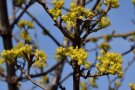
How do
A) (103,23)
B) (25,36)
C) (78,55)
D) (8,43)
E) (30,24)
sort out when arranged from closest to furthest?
(78,55) < (103,23) < (8,43) < (30,24) < (25,36)

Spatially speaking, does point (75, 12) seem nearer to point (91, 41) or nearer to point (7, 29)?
point (7, 29)

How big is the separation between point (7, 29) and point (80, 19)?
260 centimetres

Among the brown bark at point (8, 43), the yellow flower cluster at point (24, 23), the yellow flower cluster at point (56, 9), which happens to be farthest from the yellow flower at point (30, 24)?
the yellow flower cluster at point (56, 9)

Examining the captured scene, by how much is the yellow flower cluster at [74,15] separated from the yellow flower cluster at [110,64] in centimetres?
31

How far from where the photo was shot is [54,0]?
2984 mm

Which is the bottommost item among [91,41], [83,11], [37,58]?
[37,58]

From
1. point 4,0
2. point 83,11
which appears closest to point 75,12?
point 83,11

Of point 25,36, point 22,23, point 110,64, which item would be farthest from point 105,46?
point 110,64

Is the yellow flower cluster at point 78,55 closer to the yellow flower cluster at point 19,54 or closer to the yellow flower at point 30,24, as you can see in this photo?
the yellow flower cluster at point 19,54

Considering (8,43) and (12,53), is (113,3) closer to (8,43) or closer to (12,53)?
(12,53)

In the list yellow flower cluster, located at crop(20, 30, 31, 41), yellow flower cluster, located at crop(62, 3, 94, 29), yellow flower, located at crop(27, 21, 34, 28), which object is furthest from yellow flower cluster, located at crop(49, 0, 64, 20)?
yellow flower cluster, located at crop(20, 30, 31, 41)

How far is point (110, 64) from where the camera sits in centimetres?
275

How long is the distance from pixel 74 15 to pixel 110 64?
0.44 m

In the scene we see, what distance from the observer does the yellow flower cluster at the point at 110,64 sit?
2.71 m
